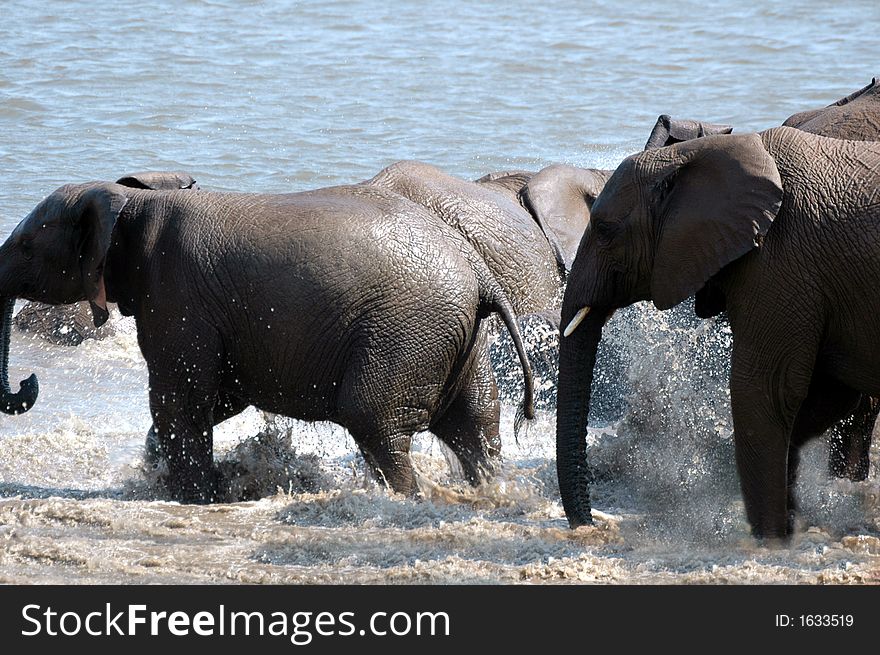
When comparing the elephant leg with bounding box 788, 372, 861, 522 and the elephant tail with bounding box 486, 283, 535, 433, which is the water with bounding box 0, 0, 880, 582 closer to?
the elephant leg with bounding box 788, 372, 861, 522

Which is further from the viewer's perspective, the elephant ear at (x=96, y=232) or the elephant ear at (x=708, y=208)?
the elephant ear at (x=96, y=232)

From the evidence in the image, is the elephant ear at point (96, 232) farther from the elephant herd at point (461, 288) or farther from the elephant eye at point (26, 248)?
the elephant eye at point (26, 248)

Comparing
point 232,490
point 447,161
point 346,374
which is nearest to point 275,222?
point 346,374

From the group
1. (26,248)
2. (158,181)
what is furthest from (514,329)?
(26,248)

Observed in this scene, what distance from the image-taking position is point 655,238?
6.78 meters

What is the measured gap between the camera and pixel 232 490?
831 centimetres

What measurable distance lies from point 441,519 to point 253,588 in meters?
1.45

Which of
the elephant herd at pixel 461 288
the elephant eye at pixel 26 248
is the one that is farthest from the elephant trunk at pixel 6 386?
the elephant eye at pixel 26 248

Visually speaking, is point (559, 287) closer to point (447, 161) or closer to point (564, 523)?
point (564, 523)

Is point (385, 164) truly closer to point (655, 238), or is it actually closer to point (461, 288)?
point (461, 288)

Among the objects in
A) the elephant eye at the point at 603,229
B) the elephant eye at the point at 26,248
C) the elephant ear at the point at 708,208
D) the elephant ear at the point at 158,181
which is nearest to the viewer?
the elephant ear at the point at 708,208

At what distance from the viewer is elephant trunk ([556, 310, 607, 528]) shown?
23.2 feet

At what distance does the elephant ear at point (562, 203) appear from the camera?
9883mm

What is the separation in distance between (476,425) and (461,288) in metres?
1.01
